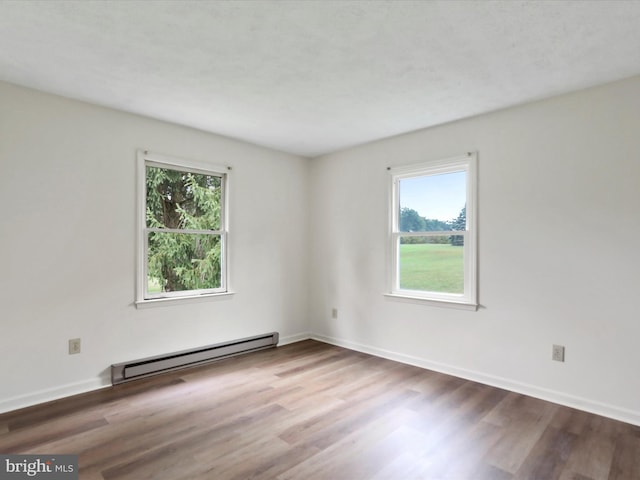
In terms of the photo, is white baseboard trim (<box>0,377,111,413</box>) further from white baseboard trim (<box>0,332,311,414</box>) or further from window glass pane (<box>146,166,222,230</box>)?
window glass pane (<box>146,166,222,230</box>)

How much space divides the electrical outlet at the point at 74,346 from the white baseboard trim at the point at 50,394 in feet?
0.87

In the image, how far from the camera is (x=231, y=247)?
4090 millimetres

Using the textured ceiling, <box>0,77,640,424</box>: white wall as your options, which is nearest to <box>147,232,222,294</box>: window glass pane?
<box>0,77,640,424</box>: white wall

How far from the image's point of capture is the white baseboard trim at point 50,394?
2689mm

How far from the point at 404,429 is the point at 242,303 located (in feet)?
7.72

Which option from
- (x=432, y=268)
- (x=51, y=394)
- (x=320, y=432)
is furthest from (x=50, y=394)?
(x=432, y=268)

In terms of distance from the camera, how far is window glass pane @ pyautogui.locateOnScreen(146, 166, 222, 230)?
355 cm

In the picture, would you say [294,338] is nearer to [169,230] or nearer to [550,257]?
[169,230]

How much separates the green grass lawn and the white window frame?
2.03 meters

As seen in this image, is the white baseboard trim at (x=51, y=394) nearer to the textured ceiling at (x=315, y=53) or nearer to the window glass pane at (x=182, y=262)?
the window glass pane at (x=182, y=262)

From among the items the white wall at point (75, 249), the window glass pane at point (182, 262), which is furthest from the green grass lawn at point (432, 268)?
the window glass pane at point (182, 262)

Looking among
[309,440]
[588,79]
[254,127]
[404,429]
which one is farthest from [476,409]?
[254,127]

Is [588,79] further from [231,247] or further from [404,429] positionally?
[231,247]

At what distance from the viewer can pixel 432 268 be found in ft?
12.4
